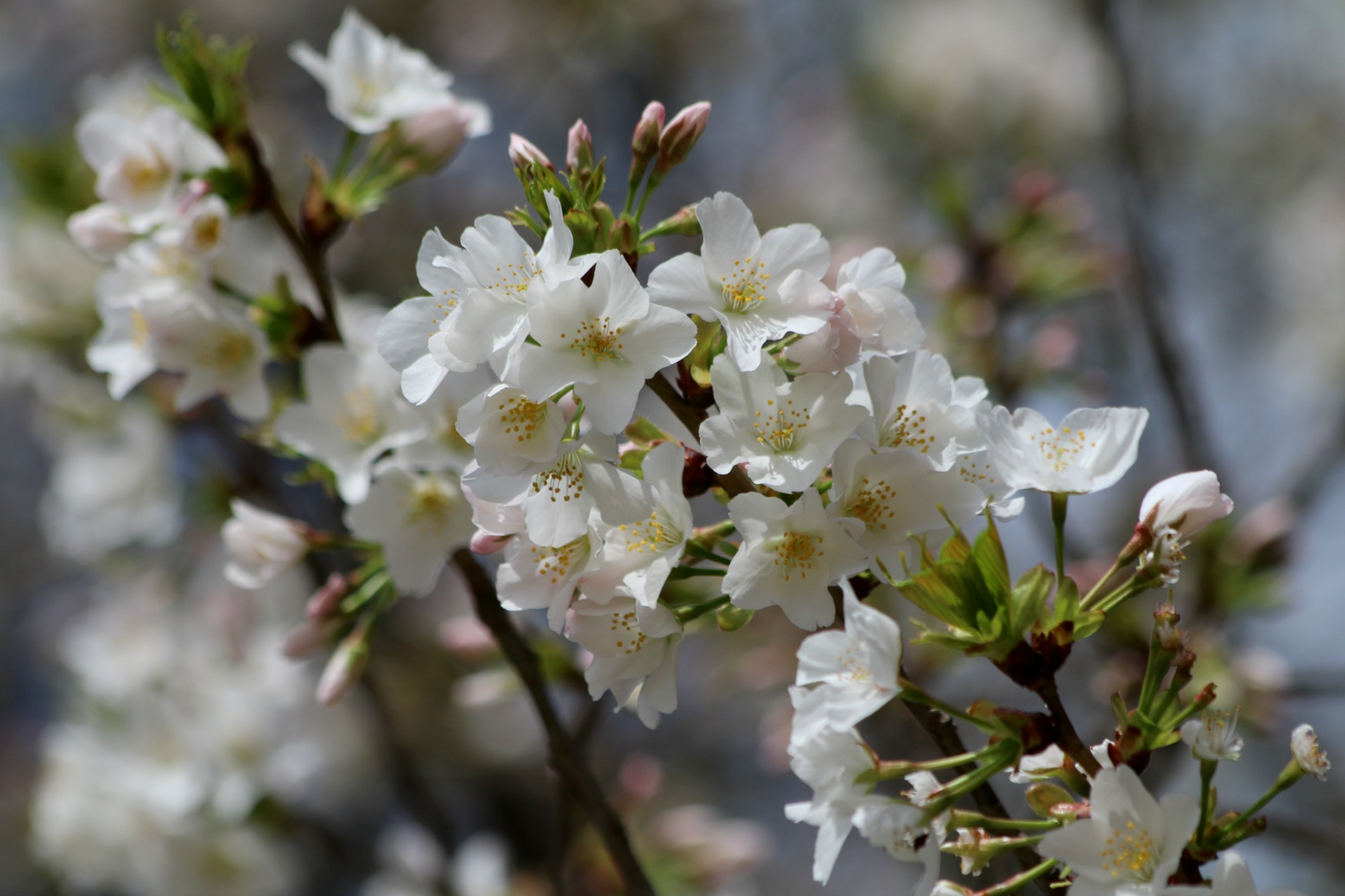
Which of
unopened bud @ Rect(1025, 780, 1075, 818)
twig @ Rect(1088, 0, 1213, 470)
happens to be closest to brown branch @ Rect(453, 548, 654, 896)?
unopened bud @ Rect(1025, 780, 1075, 818)

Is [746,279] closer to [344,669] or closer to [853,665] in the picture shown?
[853,665]

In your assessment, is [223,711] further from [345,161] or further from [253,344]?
[345,161]

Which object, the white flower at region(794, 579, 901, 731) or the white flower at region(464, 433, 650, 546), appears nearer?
the white flower at region(794, 579, 901, 731)

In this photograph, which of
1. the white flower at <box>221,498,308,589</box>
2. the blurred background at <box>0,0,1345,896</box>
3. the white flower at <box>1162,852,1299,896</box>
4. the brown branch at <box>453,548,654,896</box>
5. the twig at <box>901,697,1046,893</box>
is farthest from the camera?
the blurred background at <box>0,0,1345,896</box>

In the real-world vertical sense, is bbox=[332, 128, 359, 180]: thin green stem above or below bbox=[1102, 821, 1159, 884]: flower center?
above

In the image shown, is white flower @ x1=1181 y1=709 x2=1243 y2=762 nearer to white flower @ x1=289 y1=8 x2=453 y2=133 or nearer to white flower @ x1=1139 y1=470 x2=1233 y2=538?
white flower @ x1=1139 y1=470 x2=1233 y2=538

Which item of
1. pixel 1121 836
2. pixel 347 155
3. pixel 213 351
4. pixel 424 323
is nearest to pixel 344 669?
pixel 213 351

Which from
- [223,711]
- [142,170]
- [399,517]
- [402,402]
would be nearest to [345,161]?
[142,170]

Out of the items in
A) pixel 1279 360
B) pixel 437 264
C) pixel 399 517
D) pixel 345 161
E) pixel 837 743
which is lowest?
pixel 1279 360
